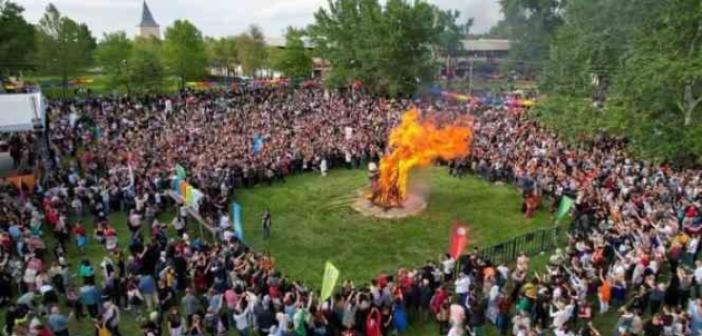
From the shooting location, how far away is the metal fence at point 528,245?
57.4 feet

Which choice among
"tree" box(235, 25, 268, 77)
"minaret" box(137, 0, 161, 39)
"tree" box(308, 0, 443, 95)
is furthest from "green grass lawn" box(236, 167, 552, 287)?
"minaret" box(137, 0, 161, 39)

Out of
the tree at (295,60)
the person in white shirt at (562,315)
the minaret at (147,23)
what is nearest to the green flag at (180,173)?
the person in white shirt at (562,315)

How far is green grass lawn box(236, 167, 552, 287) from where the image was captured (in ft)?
59.7

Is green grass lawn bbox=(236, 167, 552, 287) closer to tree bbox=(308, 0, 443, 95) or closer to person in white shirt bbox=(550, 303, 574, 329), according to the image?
person in white shirt bbox=(550, 303, 574, 329)

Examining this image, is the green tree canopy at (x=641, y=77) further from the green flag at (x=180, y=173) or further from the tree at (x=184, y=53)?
the tree at (x=184, y=53)

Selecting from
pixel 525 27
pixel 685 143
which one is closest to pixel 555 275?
pixel 685 143

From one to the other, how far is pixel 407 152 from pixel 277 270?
7248mm

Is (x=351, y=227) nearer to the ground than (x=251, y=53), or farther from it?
nearer to the ground

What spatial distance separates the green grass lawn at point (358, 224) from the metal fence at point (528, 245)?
125 centimetres

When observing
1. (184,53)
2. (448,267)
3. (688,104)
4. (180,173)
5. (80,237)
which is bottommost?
(448,267)

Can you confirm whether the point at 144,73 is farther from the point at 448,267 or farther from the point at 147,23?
the point at 147,23

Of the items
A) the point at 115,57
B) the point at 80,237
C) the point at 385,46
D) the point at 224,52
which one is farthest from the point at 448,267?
the point at 224,52

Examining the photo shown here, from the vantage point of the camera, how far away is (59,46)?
165 ft

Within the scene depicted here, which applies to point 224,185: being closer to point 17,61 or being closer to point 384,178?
point 384,178
